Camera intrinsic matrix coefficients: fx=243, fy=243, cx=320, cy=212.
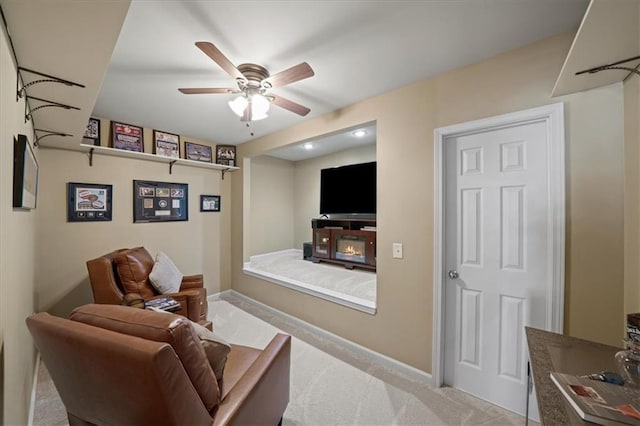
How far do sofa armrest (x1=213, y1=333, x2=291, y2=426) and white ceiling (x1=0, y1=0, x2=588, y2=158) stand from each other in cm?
160

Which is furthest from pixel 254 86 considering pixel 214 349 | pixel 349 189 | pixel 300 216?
pixel 300 216

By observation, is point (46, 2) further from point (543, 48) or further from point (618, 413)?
point (543, 48)

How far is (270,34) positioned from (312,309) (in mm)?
2659

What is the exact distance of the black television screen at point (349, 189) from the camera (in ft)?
14.0

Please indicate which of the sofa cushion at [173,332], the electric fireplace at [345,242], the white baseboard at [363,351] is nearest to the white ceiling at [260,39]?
the sofa cushion at [173,332]

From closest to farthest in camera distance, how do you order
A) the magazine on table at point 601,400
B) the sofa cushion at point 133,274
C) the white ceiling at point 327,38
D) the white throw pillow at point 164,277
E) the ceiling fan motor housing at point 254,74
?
the magazine on table at point 601,400
the white ceiling at point 327,38
the ceiling fan motor housing at point 254,74
the sofa cushion at point 133,274
the white throw pillow at point 164,277

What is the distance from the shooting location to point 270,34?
5.03 ft

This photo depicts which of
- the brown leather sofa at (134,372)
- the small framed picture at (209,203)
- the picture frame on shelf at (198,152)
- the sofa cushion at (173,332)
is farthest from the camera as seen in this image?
the small framed picture at (209,203)

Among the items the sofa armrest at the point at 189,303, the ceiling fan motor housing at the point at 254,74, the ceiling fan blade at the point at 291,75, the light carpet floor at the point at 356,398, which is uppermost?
the ceiling fan motor housing at the point at 254,74

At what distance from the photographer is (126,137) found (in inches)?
120

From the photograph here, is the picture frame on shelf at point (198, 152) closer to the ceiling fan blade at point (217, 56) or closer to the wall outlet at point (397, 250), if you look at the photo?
the ceiling fan blade at point (217, 56)

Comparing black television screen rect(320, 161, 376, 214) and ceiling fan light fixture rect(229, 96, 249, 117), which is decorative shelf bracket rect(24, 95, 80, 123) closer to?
ceiling fan light fixture rect(229, 96, 249, 117)

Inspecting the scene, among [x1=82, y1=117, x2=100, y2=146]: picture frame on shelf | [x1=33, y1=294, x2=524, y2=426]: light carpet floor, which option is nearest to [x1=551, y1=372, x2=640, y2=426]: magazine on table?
[x1=33, y1=294, x2=524, y2=426]: light carpet floor

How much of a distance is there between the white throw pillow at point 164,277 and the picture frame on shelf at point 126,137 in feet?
4.84
